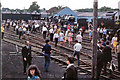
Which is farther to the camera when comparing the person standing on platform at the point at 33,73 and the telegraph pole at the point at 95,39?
the telegraph pole at the point at 95,39

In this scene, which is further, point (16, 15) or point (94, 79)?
point (16, 15)

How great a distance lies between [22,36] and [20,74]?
1426cm

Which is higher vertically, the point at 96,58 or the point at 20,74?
the point at 96,58

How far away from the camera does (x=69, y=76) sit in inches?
277

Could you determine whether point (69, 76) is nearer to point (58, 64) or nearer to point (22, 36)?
point (58, 64)

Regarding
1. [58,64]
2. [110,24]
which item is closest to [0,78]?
[58,64]

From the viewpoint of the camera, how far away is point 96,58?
10.8 m

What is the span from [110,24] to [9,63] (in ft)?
61.9

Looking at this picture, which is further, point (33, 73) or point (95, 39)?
point (95, 39)

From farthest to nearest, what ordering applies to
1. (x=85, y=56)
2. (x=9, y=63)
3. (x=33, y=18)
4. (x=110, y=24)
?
(x=33, y=18), (x=110, y=24), (x=85, y=56), (x=9, y=63)

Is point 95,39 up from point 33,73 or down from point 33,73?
up

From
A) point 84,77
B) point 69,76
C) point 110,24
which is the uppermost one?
point 110,24

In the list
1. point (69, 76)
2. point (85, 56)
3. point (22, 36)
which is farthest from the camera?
point (22, 36)

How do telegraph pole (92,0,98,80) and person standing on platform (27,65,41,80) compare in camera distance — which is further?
telegraph pole (92,0,98,80)
